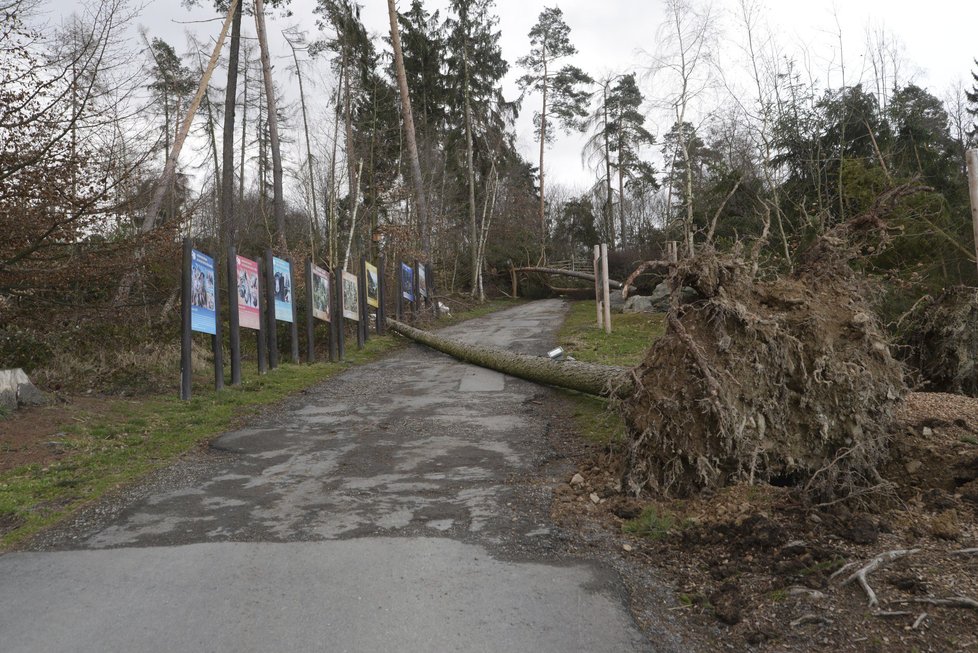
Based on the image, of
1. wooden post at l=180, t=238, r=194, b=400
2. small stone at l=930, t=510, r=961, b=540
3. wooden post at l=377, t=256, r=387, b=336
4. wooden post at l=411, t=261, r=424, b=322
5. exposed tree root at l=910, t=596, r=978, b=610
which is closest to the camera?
exposed tree root at l=910, t=596, r=978, b=610

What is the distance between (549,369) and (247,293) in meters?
4.94

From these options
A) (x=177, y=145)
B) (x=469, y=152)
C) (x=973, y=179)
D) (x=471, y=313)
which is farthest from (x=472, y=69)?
(x=973, y=179)

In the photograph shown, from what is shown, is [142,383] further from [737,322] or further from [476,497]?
[737,322]

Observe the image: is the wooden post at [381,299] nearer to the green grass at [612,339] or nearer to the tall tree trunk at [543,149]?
the green grass at [612,339]

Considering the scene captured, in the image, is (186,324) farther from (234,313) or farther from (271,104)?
(271,104)

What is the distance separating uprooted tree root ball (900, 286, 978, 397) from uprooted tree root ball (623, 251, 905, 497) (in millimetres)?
1988

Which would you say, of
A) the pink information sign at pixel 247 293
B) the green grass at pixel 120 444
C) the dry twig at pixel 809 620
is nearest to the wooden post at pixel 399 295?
the pink information sign at pixel 247 293

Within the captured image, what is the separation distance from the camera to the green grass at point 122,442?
4.82 m

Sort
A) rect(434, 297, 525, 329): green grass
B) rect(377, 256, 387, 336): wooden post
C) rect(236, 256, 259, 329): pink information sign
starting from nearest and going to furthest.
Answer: rect(236, 256, 259, 329): pink information sign
rect(377, 256, 387, 336): wooden post
rect(434, 297, 525, 329): green grass

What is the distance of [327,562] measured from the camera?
372 centimetres

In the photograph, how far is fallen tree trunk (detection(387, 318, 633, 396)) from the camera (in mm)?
6562

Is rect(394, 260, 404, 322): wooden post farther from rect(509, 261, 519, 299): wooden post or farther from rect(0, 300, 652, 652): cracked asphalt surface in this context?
rect(509, 261, 519, 299): wooden post

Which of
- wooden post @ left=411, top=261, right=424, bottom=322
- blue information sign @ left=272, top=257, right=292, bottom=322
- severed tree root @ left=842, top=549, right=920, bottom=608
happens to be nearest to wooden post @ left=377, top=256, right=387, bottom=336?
wooden post @ left=411, top=261, right=424, bottom=322

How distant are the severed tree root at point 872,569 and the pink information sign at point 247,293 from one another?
887 cm
